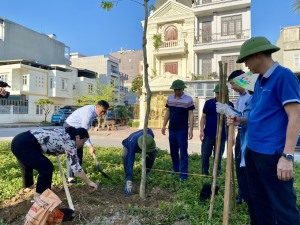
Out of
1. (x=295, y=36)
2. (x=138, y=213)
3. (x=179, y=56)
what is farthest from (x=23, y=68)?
(x=138, y=213)

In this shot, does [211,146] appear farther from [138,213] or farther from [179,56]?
[179,56]

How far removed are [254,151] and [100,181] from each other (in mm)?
3118

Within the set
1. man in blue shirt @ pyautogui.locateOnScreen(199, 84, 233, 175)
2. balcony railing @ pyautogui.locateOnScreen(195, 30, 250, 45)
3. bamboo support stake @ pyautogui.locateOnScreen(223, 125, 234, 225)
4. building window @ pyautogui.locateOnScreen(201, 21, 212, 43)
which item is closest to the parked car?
balcony railing @ pyautogui.locateOnScreen(195, 30, 250, 45)

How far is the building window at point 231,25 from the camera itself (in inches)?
910

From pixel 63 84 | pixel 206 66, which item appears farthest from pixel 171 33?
pixel 63 84

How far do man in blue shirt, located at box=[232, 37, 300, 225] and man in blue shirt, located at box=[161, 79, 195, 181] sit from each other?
2.69 metres

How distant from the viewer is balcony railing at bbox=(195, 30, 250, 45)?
74.2 feet

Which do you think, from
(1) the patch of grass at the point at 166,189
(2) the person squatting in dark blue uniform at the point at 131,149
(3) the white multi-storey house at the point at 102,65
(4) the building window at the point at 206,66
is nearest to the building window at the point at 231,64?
(4) the building window at the point at 206,66

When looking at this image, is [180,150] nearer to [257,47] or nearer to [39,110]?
[257,47]

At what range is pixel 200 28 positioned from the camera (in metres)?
24.5

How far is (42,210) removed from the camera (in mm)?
2824

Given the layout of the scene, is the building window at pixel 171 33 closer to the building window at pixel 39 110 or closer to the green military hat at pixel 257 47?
the building window at pixel 39 110

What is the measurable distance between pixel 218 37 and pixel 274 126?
2282 cm

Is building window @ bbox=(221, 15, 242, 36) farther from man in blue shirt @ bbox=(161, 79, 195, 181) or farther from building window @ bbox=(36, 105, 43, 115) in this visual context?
building window @ bbox=(36, 105, 43, 115)
